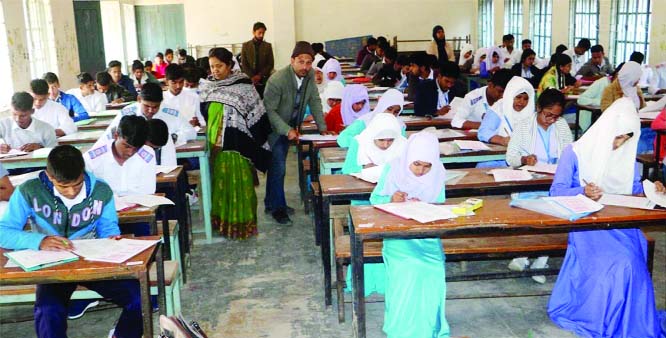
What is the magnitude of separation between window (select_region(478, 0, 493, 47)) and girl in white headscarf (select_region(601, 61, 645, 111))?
10728 mm

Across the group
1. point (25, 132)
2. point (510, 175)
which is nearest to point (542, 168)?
point (510, 175)

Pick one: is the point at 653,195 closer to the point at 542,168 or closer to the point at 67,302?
the point at 542,168

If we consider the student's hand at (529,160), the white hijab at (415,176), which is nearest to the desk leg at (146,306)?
the white hijab at (415,176)

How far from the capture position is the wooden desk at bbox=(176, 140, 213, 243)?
505 cm

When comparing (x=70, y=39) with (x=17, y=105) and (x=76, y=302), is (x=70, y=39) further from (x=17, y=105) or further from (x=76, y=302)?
(x=76, y=302)

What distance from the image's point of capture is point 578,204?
10.8ft

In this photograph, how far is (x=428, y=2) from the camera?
62.1ft

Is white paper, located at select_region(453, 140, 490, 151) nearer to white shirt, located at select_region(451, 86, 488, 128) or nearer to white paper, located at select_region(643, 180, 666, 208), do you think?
white shirt, located at select_region(451, 86, 488, 128)

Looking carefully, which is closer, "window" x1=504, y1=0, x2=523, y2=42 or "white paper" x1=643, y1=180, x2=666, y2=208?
"white paper" x1=643, y1=180, x2=666, y2=208

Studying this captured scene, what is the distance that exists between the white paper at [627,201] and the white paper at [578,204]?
0.11 meters

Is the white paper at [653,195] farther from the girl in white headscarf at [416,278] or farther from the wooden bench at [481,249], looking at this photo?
the girl in white headscarf at [416,278]

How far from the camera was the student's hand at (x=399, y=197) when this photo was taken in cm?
355

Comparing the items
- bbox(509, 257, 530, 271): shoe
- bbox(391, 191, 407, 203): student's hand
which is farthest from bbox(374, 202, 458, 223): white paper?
bbox(509, 257, 530, 271): shoe

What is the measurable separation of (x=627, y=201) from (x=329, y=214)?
1.59 meters
